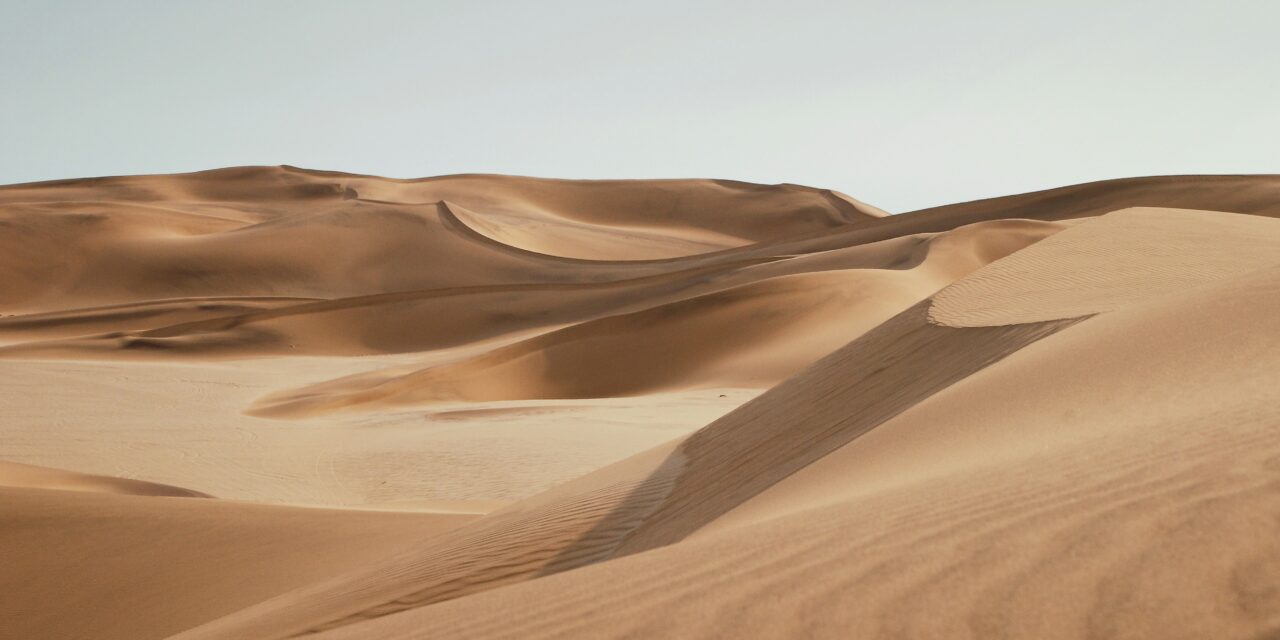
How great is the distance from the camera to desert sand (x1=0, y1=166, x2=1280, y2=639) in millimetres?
1927

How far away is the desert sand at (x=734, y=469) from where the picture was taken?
1.93 m

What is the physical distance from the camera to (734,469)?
5805 millimetres

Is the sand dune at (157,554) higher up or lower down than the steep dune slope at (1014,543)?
lower down

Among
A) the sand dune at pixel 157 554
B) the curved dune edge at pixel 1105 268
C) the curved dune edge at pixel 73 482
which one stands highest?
the curved dune edge at pixel 1105 268

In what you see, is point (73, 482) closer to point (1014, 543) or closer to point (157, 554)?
point (157, 554)

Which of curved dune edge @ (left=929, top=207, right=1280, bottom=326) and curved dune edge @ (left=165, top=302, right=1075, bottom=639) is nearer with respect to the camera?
curved dune edge @ (left=165, top=302, right=1075, bottom=639)

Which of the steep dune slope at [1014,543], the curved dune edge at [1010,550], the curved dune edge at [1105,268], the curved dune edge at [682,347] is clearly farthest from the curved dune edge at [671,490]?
the curved dune edge at [682,347]

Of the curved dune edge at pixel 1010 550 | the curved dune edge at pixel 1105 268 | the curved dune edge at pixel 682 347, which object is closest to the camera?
the curved dune edge at pixel 1010 550

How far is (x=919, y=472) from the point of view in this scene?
3387 millimetres

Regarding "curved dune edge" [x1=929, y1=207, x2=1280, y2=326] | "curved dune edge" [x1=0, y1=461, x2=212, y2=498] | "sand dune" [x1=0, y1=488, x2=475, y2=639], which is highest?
"curved dune edge" [x1=929, y1=207, x2=1280, y2=326]

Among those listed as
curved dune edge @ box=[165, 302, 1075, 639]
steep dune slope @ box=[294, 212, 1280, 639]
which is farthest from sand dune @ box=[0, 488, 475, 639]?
steep dune slope @ box=[294, 212, 1280, 639]

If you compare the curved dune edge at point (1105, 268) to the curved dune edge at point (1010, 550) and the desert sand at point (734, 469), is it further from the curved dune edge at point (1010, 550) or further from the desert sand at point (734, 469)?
the curved dune edge at point (1010, 550)

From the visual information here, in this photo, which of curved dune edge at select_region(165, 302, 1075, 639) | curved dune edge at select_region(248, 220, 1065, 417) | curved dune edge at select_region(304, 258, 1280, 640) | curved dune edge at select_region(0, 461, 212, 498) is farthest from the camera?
curved dune edge at select_region(248, 220, 1065, 417)

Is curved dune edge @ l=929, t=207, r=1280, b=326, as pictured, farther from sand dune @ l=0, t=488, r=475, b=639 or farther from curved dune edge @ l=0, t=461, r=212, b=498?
curved dune edge @ l=0, t=461, r=212, b=498
